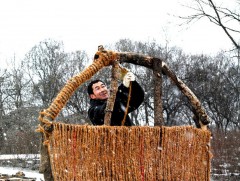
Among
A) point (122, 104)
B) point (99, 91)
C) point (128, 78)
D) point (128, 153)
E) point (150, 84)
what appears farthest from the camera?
point (150, 84)

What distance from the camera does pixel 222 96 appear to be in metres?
25.7

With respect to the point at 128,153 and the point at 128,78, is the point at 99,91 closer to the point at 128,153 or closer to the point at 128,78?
the point at 128,78

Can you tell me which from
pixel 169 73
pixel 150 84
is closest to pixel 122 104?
pixel 169 73

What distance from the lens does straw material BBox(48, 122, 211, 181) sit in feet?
4.93

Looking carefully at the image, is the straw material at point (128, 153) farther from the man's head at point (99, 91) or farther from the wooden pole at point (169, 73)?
the man's head at point (99, 91)

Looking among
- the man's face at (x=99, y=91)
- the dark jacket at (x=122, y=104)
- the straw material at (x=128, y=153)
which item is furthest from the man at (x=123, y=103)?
the straw material at (x=128, y=153)

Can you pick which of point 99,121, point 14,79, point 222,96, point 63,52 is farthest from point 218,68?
point 99,121

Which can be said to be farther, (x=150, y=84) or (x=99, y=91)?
(x=150, y=84)

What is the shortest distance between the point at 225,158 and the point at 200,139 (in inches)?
410

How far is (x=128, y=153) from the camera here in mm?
1650

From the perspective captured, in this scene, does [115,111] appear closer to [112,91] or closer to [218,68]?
[112,91]

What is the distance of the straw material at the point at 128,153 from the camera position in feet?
4.93

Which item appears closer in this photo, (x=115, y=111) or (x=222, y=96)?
(x=115, y=111)

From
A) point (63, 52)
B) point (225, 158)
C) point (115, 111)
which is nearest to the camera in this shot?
point (115, 111)
